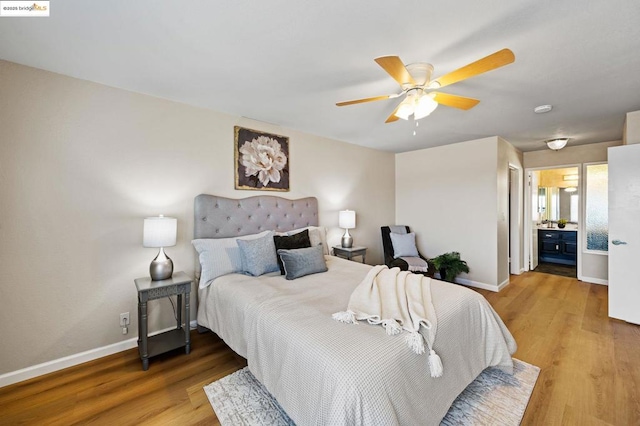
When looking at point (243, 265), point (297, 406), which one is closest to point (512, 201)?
point (243, 265)

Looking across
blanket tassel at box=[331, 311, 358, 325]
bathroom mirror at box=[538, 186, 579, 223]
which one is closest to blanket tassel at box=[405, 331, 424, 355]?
blanket tassel at box=[331, 311, 358, 325]

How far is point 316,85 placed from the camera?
2.33 m

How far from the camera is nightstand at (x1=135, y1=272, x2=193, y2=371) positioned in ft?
7.02

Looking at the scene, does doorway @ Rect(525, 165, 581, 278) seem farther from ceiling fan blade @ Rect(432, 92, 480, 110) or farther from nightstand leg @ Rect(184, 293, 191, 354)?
nightstand leg @ Rect(184, 293, 191, 354)

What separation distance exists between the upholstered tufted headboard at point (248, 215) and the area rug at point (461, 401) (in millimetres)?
1459

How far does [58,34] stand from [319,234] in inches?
113

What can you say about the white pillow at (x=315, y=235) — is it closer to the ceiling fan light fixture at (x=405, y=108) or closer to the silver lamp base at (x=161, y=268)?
the silver lamp base at (x=161, y=268)

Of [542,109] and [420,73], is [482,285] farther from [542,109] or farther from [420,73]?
[420,73]

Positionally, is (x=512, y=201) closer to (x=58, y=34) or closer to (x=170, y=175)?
(x=170, y=175)

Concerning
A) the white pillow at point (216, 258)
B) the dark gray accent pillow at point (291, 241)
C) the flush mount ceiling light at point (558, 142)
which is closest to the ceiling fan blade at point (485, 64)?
the dark gray accent pillow at point (291, 241)

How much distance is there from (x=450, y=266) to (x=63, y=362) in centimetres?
462

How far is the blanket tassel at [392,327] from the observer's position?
1.44 m

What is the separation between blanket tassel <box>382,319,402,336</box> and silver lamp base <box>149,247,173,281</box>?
199 cm

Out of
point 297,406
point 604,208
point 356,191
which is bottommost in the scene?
point 297,406
